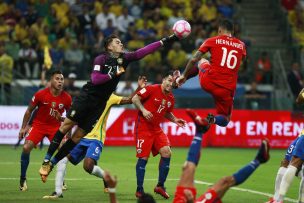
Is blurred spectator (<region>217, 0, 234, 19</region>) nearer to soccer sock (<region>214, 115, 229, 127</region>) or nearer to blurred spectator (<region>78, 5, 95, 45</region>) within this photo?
blurred spectator (<region>78, 5, 95, 45</region>)

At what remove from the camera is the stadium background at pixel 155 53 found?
27.4m

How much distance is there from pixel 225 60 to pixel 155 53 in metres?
16.2

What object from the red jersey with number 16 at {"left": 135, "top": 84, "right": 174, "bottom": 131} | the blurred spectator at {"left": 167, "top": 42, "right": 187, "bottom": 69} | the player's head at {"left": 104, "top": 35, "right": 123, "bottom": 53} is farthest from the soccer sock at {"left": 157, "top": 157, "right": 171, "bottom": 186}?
the blurred spectator at {"left": 167, "top": 42, "right": 187, "bottom": 69}

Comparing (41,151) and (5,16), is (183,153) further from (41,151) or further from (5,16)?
(5,16)

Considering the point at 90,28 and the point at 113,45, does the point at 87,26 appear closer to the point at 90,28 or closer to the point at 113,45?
the point at 90,28

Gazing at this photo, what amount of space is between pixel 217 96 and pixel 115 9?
710 inches

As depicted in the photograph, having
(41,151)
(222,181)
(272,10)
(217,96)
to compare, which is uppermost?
(272,10)

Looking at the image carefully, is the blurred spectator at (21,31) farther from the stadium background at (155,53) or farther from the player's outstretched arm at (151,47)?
the player's outstretched arm at (151,47)

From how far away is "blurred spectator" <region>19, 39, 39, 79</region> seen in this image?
28609 millimetres

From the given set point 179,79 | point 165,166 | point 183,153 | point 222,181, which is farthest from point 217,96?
point 183,153

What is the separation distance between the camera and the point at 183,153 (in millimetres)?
24875

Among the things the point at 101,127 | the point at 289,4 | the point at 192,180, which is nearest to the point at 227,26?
the point at 101,127

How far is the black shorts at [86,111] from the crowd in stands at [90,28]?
45.2 ft

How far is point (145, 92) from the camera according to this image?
15438 millimetres
